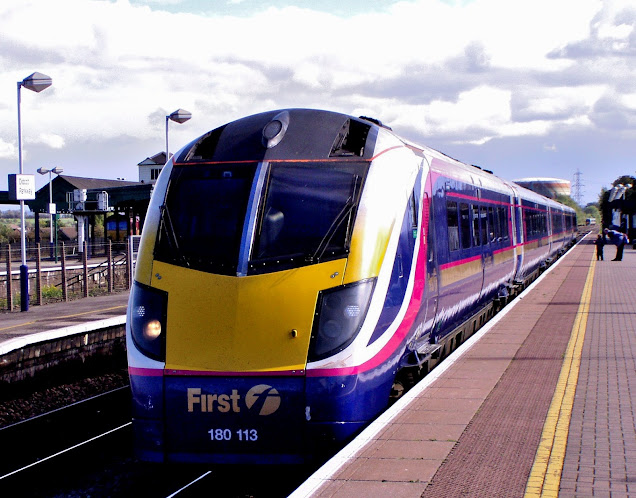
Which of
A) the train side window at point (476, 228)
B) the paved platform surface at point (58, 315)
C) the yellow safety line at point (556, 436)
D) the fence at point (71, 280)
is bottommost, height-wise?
→ the yellow safety line at point (556, 436)

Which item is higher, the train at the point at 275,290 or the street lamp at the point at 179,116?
the street lamp at the point at 179,116

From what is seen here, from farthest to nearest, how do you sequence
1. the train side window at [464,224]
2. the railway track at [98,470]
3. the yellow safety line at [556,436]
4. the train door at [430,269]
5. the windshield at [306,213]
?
the train side window at [464,224]
the train door at [430,269]
the railway track at [98,470]
the windshield at [306,213]
the yellow safety line at [556,436]

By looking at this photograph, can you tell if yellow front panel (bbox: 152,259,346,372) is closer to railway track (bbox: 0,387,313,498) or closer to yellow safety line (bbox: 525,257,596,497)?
railway track (bbox: 0,387,313,498)

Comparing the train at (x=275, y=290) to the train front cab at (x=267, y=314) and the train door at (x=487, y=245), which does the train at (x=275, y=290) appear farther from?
the train door at (x=487, y=245)

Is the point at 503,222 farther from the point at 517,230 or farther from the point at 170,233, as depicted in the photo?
the point at 170,233

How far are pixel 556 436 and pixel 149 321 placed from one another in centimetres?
368

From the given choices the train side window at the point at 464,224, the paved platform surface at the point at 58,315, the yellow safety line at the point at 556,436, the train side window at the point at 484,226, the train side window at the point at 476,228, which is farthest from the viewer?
the paved platform surface at the point at 58,315

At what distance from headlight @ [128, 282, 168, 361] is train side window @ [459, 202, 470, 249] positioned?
546cm

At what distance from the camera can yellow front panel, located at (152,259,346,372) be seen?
6.61 metres

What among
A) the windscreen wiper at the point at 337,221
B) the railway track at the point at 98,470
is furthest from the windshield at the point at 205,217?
the railway track at the point at 98,470

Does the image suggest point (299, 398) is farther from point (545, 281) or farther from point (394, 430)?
point (545, 281)

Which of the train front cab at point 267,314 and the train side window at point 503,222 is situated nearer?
the train front cab at point 267,314

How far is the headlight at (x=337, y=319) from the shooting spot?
6.66 metres

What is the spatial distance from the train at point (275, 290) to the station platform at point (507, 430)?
0.54 m
